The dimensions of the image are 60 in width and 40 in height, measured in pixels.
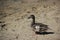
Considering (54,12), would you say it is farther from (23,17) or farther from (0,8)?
(0,8)

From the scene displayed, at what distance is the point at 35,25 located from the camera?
4.68 m

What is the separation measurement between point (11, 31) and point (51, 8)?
5.46 ft

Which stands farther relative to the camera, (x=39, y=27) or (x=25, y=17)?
(x=25, y=17)

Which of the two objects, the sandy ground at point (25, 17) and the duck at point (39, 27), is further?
the duck at point (39, 27)

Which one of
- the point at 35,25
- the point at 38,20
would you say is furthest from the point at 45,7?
the point at 35,25

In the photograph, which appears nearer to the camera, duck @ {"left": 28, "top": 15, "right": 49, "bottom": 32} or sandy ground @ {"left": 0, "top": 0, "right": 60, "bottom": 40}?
sandy ground @ {"left": 0, "top": 0, "right": 60, "bottom": 40}

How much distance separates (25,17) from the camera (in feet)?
17.1

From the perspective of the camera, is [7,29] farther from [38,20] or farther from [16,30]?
[38,20]

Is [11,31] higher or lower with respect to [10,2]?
lower

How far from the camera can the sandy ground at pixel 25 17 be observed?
4406mm

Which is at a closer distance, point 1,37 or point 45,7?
point 1,37

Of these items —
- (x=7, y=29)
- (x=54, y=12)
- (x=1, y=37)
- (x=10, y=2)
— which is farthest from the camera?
(x=10, y=2)

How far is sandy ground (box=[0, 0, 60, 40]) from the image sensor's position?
173 inches

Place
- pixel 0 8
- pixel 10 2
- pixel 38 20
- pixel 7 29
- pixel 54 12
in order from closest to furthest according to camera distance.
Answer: pixel 7 29
pixel 38 20
pixel 54 12
pixel 0 8
pixel 10 2
